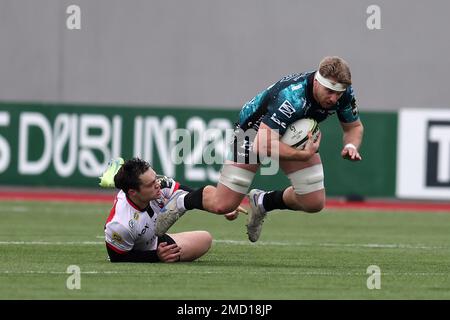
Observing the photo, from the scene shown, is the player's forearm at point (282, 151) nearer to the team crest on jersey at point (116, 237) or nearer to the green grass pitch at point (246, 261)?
the green grass pitch at point (246, 261)

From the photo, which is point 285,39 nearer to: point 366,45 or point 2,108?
point 366,45

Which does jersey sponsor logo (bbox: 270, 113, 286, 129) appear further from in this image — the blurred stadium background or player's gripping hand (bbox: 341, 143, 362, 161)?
the blurred stadium background

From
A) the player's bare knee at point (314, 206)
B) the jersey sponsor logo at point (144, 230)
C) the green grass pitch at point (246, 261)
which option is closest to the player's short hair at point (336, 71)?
the player's bare knee at point (314, 206)

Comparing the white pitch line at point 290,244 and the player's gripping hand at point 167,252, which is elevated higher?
the player's gripping hand at point 167,252

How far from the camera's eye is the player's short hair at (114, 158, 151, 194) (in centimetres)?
1087

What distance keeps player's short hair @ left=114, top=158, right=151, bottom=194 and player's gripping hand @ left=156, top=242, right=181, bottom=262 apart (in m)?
0.72

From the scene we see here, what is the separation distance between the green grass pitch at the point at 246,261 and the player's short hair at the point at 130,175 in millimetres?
731

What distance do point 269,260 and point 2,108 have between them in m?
11.6

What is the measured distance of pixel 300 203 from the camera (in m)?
11.9

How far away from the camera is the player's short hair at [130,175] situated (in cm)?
1087

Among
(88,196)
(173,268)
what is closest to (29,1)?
(88,196)

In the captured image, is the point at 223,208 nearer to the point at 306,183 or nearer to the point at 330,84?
the point at 306,183

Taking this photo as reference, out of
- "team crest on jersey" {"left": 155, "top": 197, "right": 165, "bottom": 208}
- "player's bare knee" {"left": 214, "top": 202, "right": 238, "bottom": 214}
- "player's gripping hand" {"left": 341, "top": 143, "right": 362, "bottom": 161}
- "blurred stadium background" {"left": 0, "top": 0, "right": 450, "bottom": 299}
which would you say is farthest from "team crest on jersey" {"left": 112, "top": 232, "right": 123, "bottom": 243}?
"blurred stadium background" {"left": 0, "top": 0, "right": 450, "bottom": 299}

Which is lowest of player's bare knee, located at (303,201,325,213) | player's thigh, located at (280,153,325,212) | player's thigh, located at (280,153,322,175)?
player's bare knee, located at (303,201,325,213)
